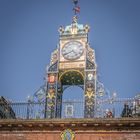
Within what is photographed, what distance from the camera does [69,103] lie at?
1313 inches

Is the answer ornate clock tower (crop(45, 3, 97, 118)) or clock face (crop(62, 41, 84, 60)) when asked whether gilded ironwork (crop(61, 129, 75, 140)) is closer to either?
ornate clock tower (crop(45, 3, 97, 118))

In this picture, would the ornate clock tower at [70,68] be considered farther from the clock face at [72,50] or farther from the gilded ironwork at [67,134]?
the gilded ironwork at [67,134]

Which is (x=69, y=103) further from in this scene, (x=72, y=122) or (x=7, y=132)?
(x=7, y=132)

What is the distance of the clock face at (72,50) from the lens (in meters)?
36.5

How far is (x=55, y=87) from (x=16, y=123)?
496 centimetres

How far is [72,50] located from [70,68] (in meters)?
1.49

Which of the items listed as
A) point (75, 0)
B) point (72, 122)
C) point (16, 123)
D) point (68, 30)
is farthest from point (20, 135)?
point (75, 0)

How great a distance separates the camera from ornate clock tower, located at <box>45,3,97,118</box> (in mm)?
35281

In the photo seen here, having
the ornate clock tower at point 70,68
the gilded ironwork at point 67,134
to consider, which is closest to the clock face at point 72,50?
the ornate clock tower at point 70,68

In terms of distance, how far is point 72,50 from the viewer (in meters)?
36.7

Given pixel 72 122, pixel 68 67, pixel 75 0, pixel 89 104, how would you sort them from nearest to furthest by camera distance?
pixel 72 122 → pixel 89 104 → pixel 68 67 → pixel 75 0

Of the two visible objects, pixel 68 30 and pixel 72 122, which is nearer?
pixel 72 122

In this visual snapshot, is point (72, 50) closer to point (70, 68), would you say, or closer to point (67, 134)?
point (70, 68)

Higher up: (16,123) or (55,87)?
(55,87)
